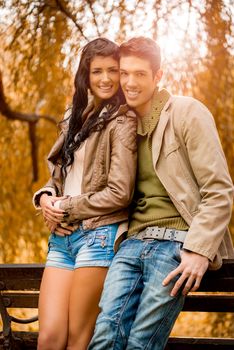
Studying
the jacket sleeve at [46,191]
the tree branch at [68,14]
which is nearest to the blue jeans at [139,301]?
the jacket sleeve at [46,191]

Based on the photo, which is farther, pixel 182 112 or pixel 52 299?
pixel 52 299

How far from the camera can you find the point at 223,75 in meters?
5.34

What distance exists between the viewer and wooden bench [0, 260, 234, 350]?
3.37 metres

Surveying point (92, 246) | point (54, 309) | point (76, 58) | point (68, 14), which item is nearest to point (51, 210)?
point (92, 246)

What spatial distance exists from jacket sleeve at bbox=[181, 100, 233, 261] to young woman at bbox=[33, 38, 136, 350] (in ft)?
0.89

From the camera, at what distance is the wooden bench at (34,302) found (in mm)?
3371

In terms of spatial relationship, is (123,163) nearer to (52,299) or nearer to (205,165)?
(205,165)

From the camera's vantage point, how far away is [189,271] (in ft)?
8.92

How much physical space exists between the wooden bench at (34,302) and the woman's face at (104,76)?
0.86 m

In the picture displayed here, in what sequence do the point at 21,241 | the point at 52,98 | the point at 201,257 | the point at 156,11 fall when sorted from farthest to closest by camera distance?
1. the point at 21,241
2. the point at 52,98
3. the point at 156,11
4. the point at 201,257

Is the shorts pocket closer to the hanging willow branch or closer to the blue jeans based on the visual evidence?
the blue jeans

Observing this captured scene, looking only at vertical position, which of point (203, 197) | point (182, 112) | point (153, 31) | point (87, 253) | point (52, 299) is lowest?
point (52, 299)

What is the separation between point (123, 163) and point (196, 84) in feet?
8.16

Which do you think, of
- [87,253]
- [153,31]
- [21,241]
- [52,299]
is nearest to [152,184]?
[87,253]
